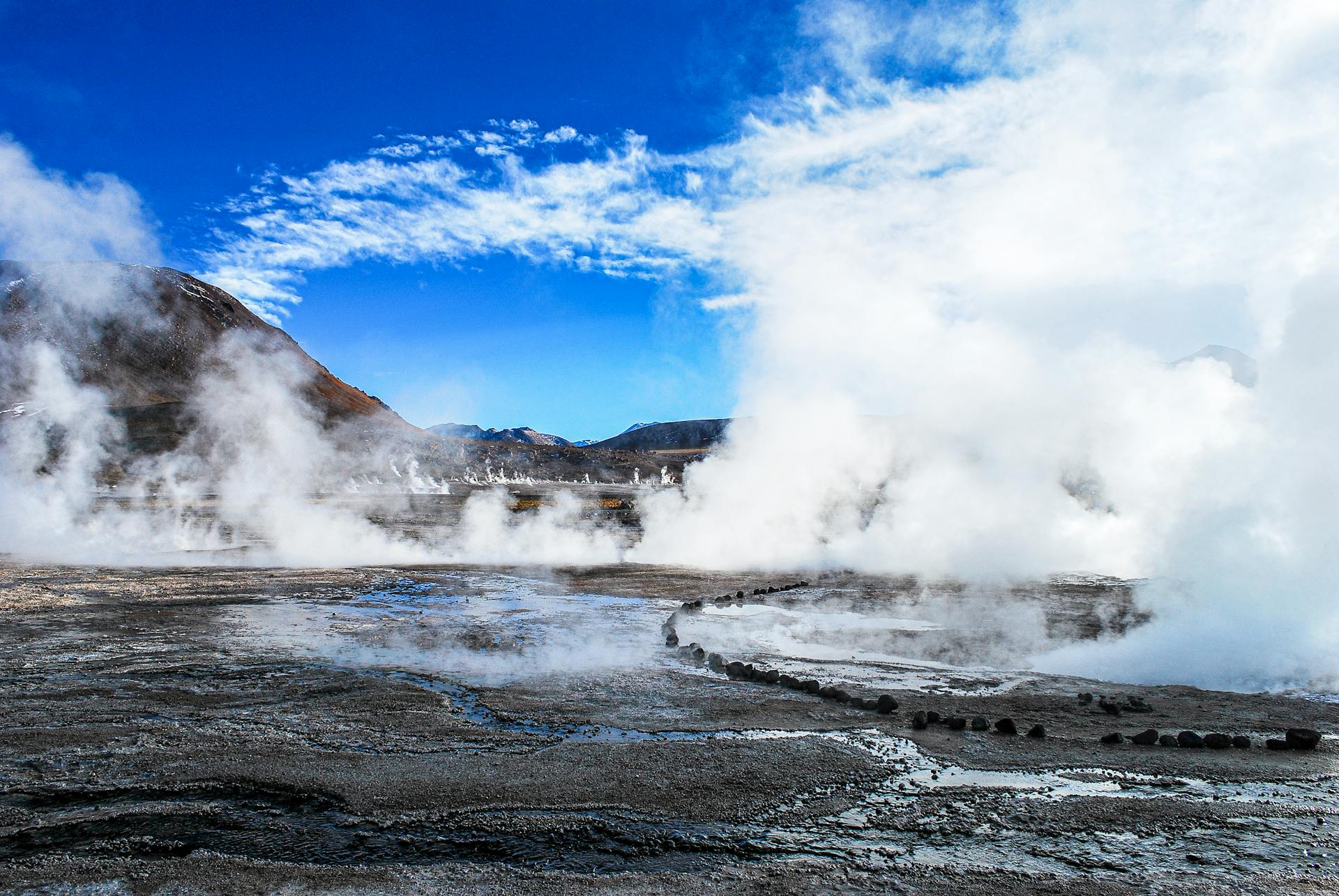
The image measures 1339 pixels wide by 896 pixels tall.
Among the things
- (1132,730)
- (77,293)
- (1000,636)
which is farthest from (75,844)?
(77,293)

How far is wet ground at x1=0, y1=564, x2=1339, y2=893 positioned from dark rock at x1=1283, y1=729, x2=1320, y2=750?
138 mm

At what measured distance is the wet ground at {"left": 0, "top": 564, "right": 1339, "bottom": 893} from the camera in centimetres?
512

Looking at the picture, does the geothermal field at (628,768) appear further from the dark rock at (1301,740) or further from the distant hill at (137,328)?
the distant hill at (137,328)

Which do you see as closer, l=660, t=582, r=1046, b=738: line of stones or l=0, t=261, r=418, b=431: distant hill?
l=660, t=582, r=1046, b=738: line of stones

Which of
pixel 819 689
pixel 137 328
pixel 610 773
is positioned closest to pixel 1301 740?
pixel 819 689

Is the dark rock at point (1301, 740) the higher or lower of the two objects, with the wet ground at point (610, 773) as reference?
higher

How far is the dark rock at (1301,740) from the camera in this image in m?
7.58

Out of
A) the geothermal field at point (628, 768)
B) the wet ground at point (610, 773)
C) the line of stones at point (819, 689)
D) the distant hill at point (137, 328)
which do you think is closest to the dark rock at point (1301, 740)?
the geothermal field at point (628, 768)

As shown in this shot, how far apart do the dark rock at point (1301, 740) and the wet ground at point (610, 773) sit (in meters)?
0.14

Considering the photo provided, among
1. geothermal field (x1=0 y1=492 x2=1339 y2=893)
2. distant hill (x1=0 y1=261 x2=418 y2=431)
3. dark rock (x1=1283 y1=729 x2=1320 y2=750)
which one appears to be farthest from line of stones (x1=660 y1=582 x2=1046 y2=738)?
distant hill (x1=0 y1=261 x2=418 y2=431)

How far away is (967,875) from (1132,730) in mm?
4417

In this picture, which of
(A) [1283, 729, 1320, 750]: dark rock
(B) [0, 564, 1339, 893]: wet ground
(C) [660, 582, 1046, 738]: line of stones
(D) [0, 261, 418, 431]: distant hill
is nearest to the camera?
(B) [0, 564, 1339, 893]: wet ground

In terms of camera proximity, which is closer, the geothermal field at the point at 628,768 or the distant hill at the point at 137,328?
the geothermal field at the point at 628,768

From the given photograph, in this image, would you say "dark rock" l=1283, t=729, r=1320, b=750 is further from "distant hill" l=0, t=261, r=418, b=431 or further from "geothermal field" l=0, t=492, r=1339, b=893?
"distant hill" l=0, t=261, r=418, b=431
